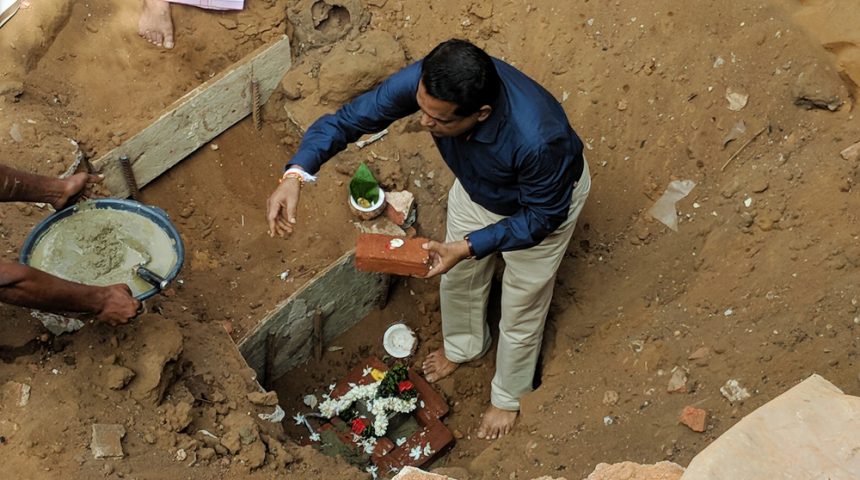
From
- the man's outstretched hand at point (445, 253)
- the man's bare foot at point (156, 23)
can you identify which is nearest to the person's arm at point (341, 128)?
the man's outstretched hand at point (445, 253)

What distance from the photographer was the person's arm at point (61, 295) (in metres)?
2.71

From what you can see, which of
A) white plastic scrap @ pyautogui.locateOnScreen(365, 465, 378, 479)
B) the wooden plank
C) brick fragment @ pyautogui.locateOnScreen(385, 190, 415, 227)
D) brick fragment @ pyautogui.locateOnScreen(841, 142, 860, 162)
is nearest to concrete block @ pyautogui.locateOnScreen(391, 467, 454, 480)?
white plastic scrap @ pyautogui.locateOnScreen(365, 465, 378, 479)

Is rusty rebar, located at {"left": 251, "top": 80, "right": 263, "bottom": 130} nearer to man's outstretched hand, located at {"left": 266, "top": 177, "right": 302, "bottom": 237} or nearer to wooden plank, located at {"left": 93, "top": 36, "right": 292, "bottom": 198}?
wooden plank, located at {"left": 93, "top": 36, "right": 292, "bottom": 198}

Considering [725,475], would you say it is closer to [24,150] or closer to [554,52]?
[554,52]

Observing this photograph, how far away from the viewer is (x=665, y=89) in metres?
4.05

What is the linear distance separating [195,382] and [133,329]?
37 cm

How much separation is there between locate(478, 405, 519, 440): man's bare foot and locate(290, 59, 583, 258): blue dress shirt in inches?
51.6

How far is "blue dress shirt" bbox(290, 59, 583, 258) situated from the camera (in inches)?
112

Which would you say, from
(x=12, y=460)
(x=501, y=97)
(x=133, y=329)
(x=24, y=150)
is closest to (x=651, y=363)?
(x=501, y=97)

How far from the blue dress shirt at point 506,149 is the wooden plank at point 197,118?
162 cm

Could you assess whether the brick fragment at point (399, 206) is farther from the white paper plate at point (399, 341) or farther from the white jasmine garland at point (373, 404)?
the white jasmine garland at point (373, 404)

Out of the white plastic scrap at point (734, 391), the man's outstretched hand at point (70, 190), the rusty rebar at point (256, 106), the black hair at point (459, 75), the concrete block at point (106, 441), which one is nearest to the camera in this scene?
the black hair at point (459, 75)

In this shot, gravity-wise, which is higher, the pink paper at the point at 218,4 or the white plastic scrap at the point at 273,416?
the pink paper at the point at 218,4

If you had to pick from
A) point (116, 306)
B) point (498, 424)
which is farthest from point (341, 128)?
point (498, 424)
